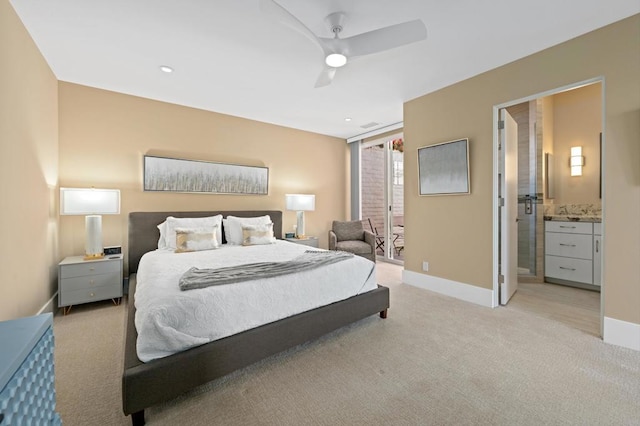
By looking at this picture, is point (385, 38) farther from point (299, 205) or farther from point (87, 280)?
point (87, 280)

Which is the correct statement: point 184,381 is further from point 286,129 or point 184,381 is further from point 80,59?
point 286,129

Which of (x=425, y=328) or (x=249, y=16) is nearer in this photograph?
(x=249, y=16)

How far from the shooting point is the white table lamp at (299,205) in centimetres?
486

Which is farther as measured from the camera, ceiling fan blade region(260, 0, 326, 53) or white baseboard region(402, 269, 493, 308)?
white baseboard region(402, 269, 493, 308)

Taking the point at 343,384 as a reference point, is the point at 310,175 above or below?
Result: above

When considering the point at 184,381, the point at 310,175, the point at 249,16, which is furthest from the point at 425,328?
the point at 310,175

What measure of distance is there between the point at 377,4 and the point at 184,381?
2908 millimetres

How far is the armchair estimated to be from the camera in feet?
15.7

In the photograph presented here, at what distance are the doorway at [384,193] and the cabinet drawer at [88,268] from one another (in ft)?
14.6

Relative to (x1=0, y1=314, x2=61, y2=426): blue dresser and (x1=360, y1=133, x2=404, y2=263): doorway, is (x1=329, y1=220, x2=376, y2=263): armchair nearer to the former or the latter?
(x1=360, y1=133, x2=404, y2=263): doorway

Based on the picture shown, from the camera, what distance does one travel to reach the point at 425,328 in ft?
8.52

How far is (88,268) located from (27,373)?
271 cm

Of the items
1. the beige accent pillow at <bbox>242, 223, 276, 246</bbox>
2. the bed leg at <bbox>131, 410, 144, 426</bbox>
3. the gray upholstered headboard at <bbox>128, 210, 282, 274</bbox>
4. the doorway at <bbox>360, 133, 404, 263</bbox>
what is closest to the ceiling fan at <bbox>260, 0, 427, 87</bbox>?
the beige accent pillow at <bbox>242, 223, 276, 246</bbox>

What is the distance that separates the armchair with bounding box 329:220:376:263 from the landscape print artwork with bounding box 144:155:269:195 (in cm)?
156
